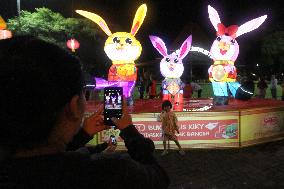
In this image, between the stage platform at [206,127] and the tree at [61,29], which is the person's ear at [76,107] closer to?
the stage platform at [206,127]

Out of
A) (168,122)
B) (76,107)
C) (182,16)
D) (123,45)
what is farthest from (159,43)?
(182,16)

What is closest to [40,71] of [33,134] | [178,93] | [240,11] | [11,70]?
[11,70]

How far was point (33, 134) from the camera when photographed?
114 cm

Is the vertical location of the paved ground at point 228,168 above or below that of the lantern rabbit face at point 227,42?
below

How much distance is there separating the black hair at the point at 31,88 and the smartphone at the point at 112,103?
24.2 inches

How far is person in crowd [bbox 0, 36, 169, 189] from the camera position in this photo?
1089 mm

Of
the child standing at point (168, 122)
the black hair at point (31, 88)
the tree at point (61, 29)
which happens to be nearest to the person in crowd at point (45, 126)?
the black hair at point (31, 88)

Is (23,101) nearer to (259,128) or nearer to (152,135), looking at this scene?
(152,135)

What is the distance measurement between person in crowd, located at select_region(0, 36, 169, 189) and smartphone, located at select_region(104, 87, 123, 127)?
554 mm

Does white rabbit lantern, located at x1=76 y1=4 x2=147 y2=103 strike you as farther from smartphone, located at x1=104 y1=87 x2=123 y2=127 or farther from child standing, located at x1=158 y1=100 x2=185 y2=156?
smartphone, located at x1=104 y1=87 x2=123 y2=127

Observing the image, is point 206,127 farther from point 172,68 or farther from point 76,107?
point 76,107

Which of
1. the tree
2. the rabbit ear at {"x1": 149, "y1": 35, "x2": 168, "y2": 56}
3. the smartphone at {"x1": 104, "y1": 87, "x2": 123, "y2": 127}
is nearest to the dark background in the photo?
the tree

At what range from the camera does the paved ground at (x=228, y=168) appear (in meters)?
7.00

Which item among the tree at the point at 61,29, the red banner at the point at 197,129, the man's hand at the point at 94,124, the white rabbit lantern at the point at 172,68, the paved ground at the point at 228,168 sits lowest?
the paved ground at the point at 228,168
